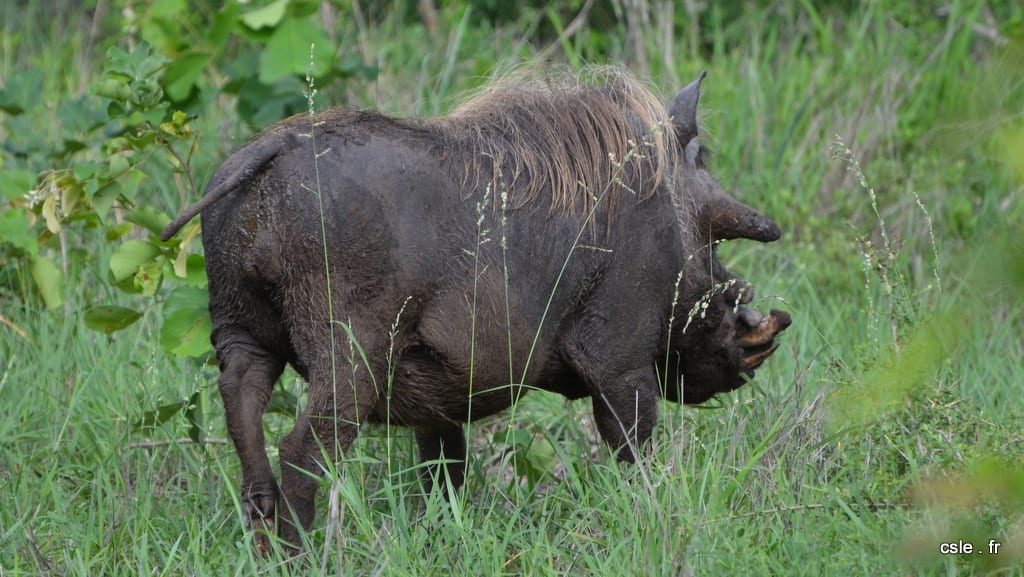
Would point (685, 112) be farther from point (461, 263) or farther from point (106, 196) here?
point (106, 196)

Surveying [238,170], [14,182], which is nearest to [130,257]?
[238,170]

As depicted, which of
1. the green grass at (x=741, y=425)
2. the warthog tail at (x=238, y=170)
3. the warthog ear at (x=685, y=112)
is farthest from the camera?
the warthog ear at (x=685, y=112)

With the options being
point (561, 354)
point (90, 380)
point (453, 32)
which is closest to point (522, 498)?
point (561, 354)

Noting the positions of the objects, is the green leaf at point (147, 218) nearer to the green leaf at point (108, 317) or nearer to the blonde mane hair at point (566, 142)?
the green leaf at point (108, 317)

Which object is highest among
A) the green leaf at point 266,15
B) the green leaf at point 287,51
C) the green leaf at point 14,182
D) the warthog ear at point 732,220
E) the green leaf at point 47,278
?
the green leaf at point 266,15

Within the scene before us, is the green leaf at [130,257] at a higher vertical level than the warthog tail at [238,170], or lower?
lower

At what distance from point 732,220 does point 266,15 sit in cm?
197

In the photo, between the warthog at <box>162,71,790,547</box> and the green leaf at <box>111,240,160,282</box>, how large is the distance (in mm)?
526

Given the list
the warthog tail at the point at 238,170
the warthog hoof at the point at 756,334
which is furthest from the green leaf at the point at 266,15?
the warthog hoof at the point at 756,334

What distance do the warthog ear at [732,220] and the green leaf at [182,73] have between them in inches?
79.2

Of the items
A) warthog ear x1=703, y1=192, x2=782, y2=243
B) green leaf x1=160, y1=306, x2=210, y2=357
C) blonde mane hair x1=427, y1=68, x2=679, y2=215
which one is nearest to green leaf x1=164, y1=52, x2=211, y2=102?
green leaf x1=160, y1=306, x2=210, y2=357

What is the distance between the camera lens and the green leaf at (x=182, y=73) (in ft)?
14.9

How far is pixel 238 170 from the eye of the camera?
9.73 feet

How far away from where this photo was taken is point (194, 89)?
4.58m
